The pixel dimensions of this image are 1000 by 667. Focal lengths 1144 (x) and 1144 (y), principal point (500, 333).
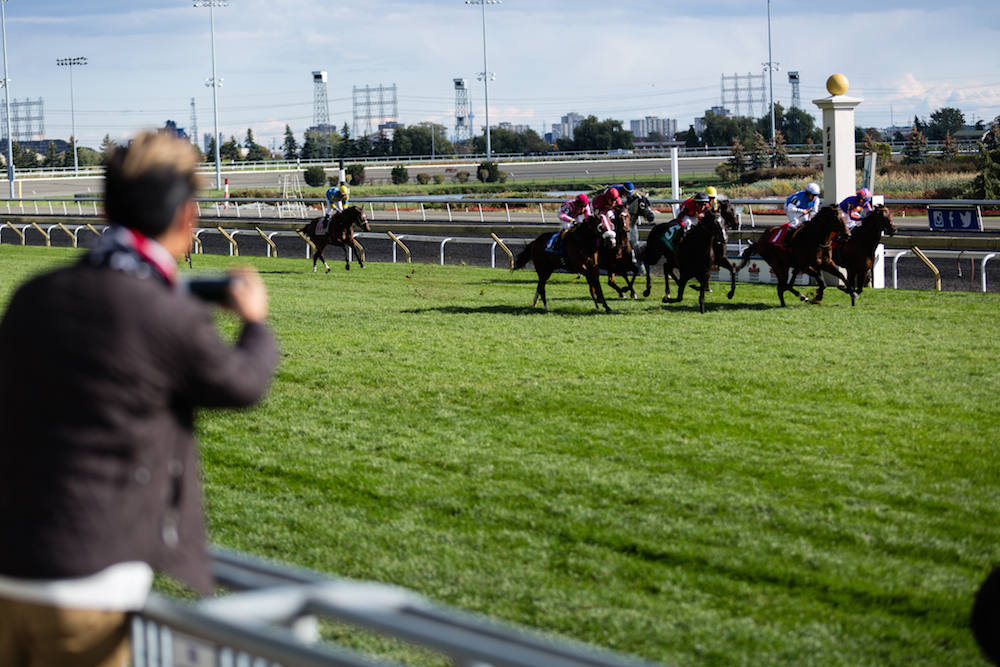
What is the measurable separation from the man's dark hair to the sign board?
1814 centimetres

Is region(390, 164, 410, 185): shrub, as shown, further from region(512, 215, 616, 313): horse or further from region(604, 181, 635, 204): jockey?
region(512, 215, 616, 313): horse

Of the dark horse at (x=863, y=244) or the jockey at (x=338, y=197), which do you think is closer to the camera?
the dark horse at (x=863, y=244)

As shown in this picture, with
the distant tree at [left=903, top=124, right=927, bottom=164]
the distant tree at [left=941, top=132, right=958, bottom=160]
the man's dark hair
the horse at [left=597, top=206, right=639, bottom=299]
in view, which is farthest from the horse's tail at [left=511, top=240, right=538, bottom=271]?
the distant tree at [left=903, top=124, right=927, bottom=164]

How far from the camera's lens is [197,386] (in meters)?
2.19

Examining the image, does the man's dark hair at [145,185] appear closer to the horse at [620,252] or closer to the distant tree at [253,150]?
the horse at [620,252]

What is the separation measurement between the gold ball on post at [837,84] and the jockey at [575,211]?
5.08 metres

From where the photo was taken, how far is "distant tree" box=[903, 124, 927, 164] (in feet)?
167

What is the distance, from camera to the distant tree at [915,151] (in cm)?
5084

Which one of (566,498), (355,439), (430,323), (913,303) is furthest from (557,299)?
(566,498)

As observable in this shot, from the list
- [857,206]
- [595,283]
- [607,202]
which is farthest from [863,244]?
[595,283]

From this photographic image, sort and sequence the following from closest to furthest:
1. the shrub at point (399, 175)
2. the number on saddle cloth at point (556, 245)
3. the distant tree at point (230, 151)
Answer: the number on saddle cloth at point (556, 245) < the shrub at point (399, 175) < the distant tree at point (230, 151)


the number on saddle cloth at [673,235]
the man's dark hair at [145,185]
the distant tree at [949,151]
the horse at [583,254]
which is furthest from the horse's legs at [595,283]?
the distant tree at [949,151]

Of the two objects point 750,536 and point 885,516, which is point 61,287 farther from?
point 885,516

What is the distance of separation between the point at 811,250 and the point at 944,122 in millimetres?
80322
